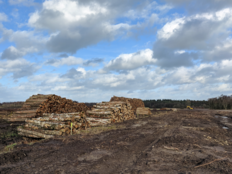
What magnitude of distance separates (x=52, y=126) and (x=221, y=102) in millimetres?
34011

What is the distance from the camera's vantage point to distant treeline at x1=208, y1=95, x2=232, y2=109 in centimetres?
3153

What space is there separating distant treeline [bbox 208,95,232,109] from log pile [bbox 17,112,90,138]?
31410 mm

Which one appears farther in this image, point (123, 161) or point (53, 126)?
point (53, 126)

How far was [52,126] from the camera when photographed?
9.56 metres

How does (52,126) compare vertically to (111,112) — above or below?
below

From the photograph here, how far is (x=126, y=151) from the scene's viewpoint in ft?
19.1

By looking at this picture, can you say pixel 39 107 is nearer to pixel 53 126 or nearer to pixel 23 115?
pixel 23 115

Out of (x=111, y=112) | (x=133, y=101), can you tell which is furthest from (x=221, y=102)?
(x=111, y=112)

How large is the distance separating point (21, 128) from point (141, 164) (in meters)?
8.82

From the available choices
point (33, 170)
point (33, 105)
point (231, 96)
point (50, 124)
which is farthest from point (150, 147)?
point (231, 96)

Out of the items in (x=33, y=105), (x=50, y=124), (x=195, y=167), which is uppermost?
(x=33, y=105)

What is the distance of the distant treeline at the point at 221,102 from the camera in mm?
31530

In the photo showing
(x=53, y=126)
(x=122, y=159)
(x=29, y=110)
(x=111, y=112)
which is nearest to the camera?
(x=122, y=159)

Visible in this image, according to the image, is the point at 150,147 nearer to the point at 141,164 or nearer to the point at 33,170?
the point at 141,164
